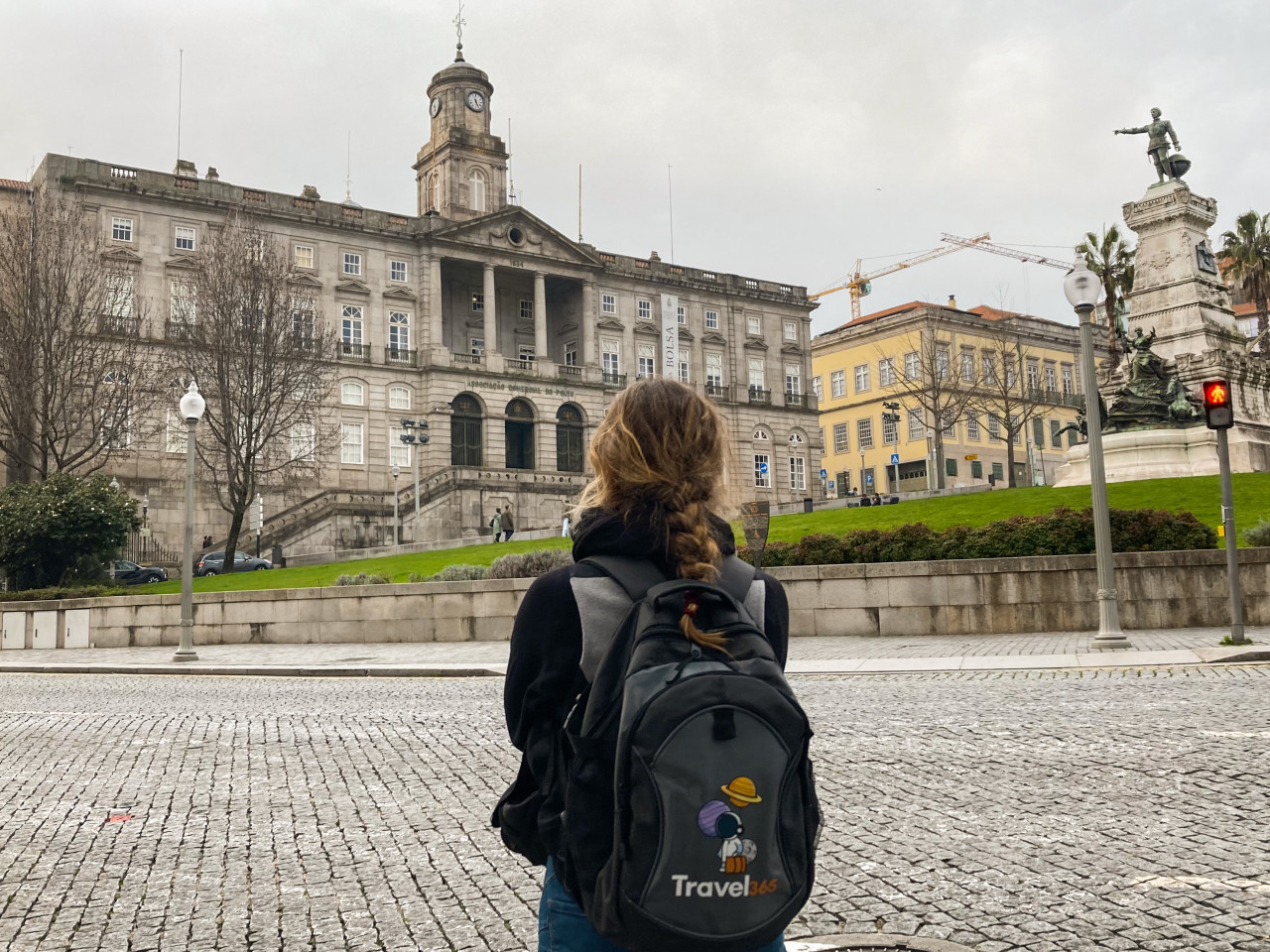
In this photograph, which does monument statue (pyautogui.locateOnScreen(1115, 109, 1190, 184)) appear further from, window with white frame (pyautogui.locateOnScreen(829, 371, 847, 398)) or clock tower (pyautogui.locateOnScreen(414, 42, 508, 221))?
window with white frame (pyautogui.locateOnScreen(829, 371, 847, 398))

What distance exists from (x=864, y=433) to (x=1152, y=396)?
58.0 meters

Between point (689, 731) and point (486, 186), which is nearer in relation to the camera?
point (689, 731)

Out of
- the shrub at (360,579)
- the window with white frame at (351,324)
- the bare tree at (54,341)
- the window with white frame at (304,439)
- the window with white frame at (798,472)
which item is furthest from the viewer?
the window with white frame at (798,472)

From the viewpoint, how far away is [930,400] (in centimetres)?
8206

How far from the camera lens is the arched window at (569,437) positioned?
70000 millimetres

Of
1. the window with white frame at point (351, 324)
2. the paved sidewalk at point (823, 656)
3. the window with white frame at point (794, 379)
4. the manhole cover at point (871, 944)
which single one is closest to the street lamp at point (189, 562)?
the paved sidewalk at point (823, 656)

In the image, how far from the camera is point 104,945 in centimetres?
→ 457

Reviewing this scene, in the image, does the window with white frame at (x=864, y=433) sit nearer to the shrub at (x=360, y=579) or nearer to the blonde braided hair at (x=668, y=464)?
the shrub at (x=360, y=579)

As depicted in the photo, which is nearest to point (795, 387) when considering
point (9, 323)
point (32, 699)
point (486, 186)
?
point (486, 186)

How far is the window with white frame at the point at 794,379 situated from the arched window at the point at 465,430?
24.5 metres

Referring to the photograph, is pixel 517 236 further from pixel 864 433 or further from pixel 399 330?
pixel 864 433

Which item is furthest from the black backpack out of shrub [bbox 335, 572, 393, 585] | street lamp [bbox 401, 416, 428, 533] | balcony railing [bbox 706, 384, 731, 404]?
balcony railing [bbox 706, 384, 731, 404]

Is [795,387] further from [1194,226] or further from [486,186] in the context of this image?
[1194,226]

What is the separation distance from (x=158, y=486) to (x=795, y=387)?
43.3m
